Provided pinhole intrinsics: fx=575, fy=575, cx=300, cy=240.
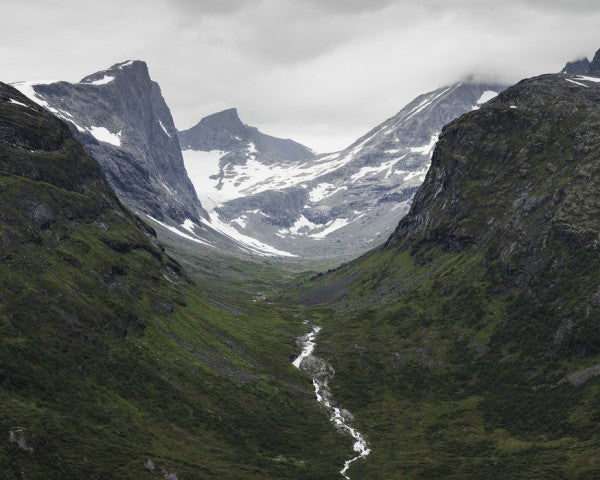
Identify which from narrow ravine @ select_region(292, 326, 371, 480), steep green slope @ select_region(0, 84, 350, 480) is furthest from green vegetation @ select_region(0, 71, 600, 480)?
narrow ravine @ select_region(292, 326, 371, 480)

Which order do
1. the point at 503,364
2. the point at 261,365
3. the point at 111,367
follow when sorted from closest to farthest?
the point at 111,367
the point at 503,364
the point at 261,365

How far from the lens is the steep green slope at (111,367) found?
8738 cm

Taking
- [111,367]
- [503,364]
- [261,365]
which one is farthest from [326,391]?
[111,367]

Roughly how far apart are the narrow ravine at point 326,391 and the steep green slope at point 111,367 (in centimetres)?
339

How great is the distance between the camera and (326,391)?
15438 centimetres

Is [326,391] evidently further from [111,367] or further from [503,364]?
[111,367]

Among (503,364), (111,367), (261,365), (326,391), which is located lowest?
(503,364)

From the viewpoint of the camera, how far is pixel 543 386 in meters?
128

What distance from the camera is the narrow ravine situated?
119356 mm

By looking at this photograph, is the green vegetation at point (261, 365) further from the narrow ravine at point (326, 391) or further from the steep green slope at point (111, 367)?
the narrow ravine at point (326, 391)

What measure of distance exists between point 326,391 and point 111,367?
201 ft

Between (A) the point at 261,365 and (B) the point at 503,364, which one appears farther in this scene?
(A) the point at 261,365

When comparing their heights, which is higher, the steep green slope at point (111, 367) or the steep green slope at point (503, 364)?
the steep green slope at point (111, 367)

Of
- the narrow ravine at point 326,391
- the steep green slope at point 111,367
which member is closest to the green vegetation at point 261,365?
the steep green slope at point 111,367
